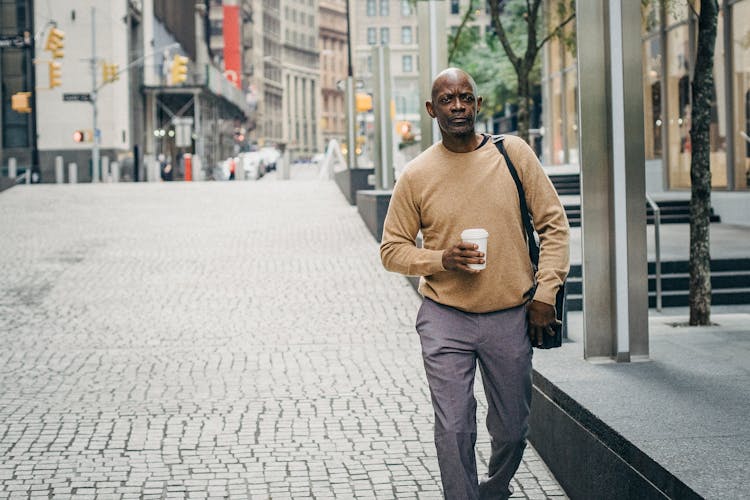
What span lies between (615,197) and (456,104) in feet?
7.86

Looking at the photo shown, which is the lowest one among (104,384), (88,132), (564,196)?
(104,384)

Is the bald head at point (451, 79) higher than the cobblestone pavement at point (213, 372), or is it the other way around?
the bald head at point (451, 79)

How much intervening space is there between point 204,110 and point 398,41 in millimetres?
69739

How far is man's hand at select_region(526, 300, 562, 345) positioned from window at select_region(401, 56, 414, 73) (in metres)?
127

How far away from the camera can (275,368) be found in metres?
9.02

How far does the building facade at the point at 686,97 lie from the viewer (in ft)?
67.2

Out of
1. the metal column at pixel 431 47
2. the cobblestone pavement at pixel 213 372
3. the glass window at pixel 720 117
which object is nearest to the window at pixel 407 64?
the glass window at pixel 720 117

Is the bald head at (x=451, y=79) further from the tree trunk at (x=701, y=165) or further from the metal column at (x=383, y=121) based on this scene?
the metal column at (x=383, y=121)

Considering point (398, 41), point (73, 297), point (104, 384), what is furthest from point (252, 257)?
point (398, 41)

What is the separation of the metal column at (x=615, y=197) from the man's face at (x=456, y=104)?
2.30 m

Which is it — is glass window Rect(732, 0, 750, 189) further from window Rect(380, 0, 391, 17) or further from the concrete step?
window Rect(380, 0, 391, 17)

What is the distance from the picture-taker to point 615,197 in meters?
6.38

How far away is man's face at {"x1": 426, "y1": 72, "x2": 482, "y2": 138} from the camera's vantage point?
4199 millimetres

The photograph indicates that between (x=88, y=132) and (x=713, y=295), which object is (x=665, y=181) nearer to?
(x=713, y=295)
